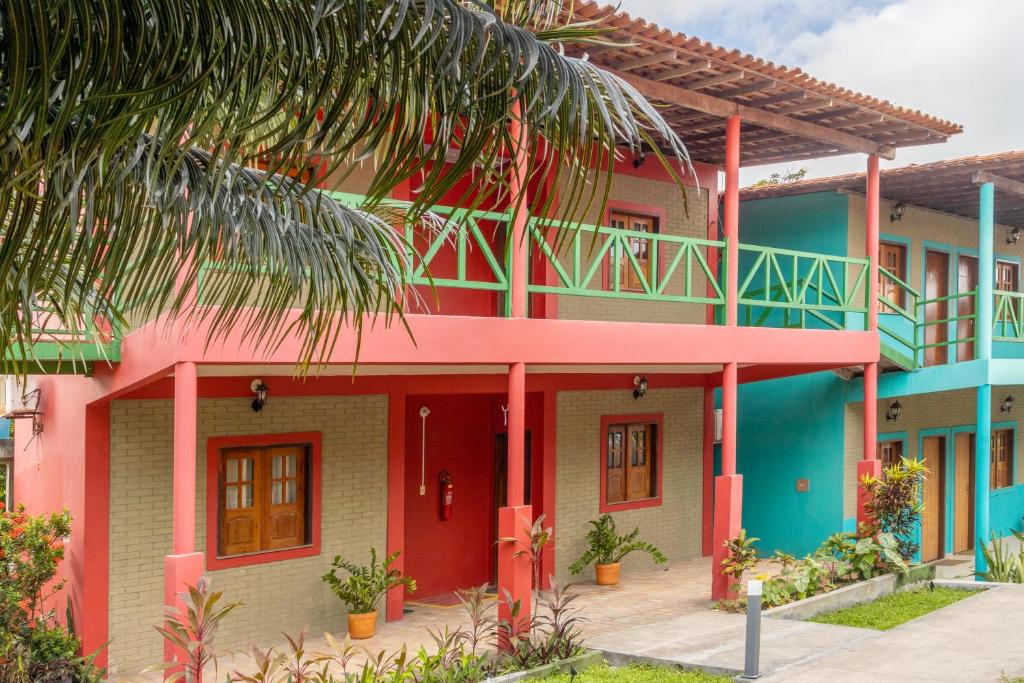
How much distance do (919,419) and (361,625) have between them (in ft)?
33.4

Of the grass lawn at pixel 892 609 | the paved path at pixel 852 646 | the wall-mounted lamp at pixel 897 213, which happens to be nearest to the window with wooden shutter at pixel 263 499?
the paved path at pixel 852 646

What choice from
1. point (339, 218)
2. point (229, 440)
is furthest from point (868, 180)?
point (339, 218)

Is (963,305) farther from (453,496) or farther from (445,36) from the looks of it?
(445,36)

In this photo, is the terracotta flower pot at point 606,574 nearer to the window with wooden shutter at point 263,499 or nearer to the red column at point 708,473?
the red column at point 708,473

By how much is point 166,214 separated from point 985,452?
12.4 meters

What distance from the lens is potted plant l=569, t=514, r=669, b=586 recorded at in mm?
13094

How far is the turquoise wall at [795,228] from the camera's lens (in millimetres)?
15711

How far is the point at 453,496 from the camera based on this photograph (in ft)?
42.2

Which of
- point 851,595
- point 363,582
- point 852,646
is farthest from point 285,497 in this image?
point 851,595

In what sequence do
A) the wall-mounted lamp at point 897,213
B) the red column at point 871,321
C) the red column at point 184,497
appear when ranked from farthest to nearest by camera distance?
the wall-mounted lamp at point 897,213
the red column at point 871,321
the red column at point 184,497

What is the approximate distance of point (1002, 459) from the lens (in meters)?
19.0

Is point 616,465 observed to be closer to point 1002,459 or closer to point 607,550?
point 607,550

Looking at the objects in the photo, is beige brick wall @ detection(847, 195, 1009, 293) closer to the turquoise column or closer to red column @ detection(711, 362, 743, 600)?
the turquoise column

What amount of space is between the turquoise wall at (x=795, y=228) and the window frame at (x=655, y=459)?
219 centimetres
